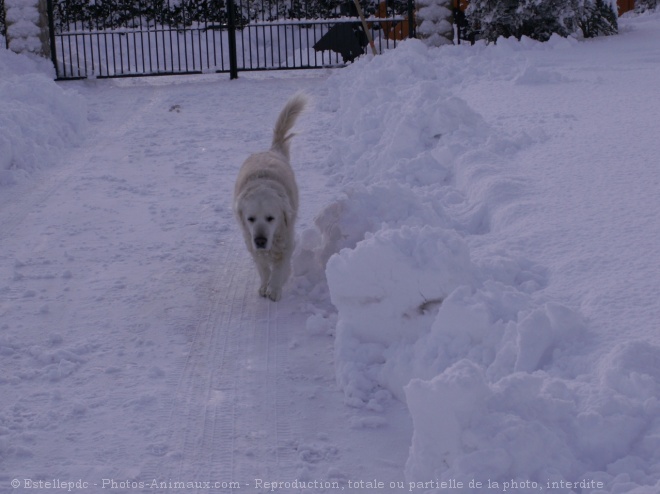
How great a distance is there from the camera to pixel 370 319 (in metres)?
4.33

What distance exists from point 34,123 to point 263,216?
549 centimetres

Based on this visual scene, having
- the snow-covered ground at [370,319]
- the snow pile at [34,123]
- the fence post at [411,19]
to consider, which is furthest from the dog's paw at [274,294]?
the fence post at [411,19]

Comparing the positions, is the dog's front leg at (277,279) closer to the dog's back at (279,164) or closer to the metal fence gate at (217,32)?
the dog's back at (279,164)

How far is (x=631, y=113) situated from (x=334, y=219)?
3.47 metres

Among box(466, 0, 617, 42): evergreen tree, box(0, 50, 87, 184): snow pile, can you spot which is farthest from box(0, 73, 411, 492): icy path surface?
box(466, 0, 617, 42): evergreen tree

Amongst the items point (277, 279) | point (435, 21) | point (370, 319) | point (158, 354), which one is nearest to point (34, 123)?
point (277, 279)

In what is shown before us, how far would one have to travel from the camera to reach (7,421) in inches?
150

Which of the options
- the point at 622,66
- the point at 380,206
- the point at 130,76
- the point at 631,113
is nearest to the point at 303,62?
the point at 130,76

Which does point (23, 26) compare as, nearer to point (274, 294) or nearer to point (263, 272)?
point (263, 272)

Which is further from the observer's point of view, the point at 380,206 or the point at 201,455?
the point at 380,206

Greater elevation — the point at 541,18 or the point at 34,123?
the point at 541,18

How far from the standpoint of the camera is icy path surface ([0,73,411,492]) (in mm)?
3551

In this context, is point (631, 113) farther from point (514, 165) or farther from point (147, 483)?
point (147, 483)

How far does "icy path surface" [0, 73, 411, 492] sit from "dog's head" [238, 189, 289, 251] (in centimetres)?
40
